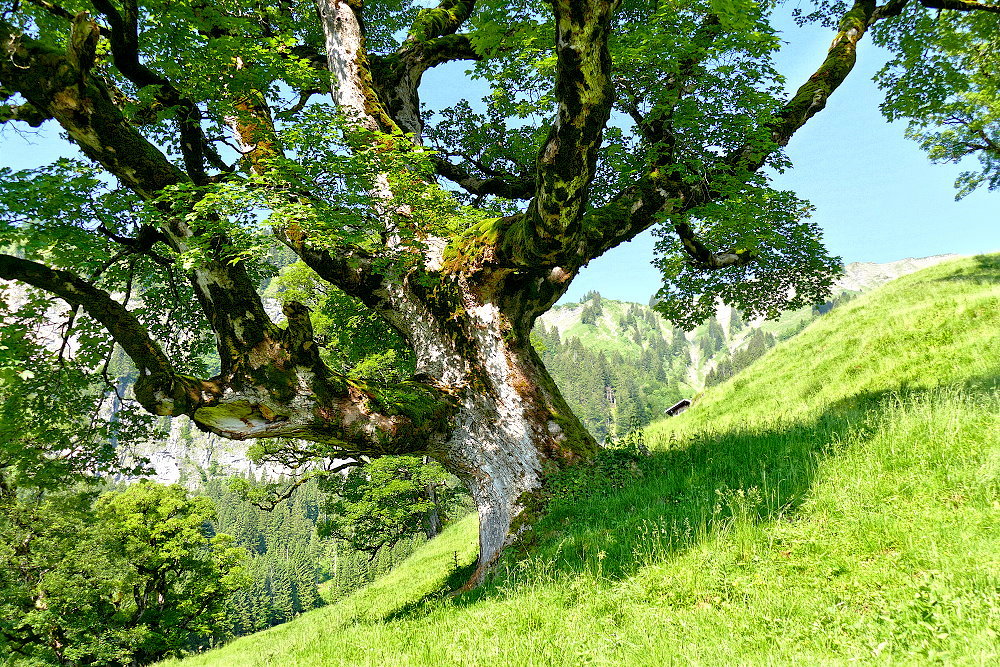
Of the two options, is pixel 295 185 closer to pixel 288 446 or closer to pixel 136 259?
pixel 136 259

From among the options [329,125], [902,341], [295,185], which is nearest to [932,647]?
[295,185]

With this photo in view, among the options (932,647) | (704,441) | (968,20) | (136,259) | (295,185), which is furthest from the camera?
(968,20)

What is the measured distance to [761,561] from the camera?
4621mm

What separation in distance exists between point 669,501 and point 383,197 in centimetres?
672

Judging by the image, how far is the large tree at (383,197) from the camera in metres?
6.69

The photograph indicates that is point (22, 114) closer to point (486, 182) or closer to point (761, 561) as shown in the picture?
point (486, 182)

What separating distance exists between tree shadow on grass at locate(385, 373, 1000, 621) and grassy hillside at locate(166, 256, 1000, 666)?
0.03 m

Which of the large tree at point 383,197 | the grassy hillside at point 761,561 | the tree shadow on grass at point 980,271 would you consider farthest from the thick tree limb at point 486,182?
the tree shadow on grass at point 980,271

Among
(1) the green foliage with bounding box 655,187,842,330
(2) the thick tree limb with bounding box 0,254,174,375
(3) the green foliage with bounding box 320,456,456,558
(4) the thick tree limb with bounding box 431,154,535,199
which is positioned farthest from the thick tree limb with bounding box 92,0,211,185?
(3) the green foliage with bounding box 320,456,456,558

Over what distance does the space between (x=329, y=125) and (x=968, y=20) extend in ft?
51.5

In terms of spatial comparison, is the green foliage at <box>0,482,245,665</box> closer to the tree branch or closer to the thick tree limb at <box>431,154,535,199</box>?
the thick tree limb at <box>431,154,535,199</box>

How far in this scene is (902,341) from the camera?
47.1 feet

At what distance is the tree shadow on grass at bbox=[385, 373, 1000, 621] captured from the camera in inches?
212

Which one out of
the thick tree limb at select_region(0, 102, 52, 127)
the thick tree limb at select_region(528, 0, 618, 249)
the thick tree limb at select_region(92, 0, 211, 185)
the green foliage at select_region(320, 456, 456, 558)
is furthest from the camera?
the green foliage at select_region(320, 456, 456, 558)
